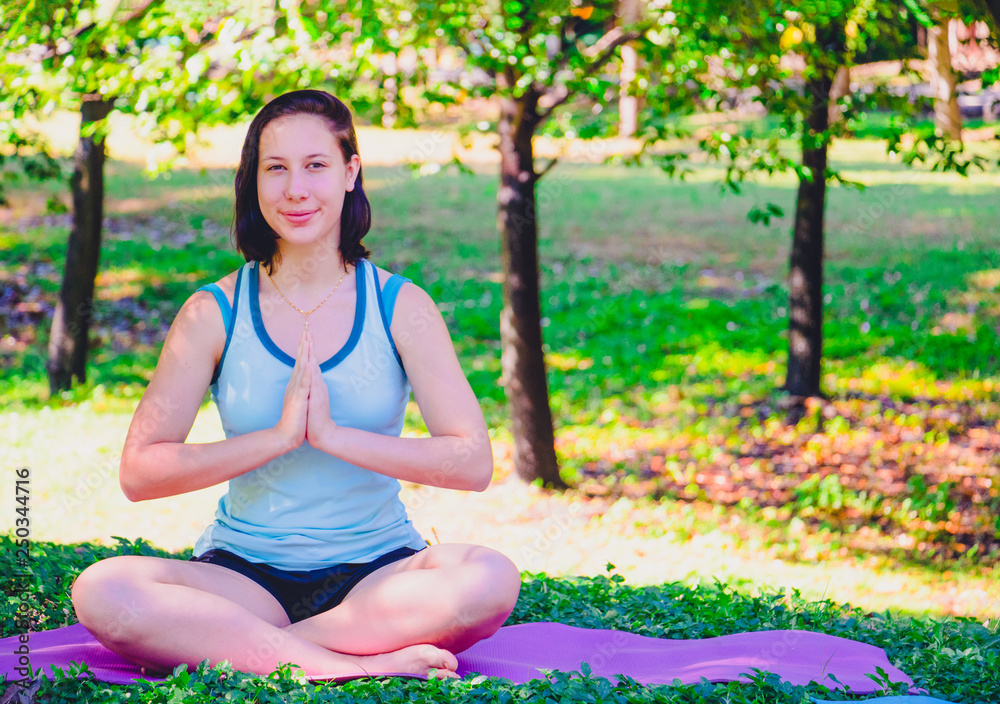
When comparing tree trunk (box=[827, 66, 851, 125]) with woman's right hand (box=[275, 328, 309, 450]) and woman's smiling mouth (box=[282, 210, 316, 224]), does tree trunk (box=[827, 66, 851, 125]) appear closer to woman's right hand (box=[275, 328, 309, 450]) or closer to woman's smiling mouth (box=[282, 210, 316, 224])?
woman's smiling mouth (box=[282, 210, 316, 224])

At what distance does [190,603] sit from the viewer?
231cm

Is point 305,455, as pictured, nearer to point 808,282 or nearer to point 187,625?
point 187,625

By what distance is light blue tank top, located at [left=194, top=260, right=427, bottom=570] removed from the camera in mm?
2555

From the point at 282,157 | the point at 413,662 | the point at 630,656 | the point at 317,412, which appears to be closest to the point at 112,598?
the point at 317,412

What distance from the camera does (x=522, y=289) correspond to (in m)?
6.36

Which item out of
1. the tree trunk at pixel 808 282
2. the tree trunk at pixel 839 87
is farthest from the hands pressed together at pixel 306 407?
the tree trunk at pixel 839 87

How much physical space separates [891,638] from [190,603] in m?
2.46

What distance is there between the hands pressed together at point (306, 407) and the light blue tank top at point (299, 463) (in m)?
0.11

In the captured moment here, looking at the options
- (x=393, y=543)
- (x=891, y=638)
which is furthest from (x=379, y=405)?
(x=891, y=638)

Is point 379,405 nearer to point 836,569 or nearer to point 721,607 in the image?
point 721,607

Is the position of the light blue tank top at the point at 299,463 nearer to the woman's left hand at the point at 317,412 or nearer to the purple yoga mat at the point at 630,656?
the woman's left hand at the point at 317,412

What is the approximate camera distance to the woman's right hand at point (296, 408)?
238cm

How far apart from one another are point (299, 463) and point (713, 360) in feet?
24.5

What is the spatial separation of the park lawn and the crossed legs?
4.9 inches
